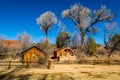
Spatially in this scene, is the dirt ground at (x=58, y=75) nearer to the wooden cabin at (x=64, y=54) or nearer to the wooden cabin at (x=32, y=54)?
the wooden cabin at (x=32, y=54)

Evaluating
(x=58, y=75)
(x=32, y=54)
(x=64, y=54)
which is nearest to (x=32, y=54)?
(x=32, y=54)

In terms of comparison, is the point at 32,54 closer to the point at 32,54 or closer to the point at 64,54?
the point at 32,54

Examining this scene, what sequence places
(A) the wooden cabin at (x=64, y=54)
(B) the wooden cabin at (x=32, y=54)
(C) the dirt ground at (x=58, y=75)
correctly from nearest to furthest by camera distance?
(C) the dirt ground at (x=58, y=75) → (B) the wooden cabin at (x=32, y=54) → (A) the wooden cabin at (x=64, y=54)

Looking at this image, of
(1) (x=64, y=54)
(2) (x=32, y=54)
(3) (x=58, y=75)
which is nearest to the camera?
(3) (x=58, y=75)

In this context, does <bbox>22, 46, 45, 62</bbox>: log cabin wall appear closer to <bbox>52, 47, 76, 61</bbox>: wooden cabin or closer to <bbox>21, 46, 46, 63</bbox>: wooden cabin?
<bbox>21, 46, 46, 63</bbox>: wooden cabin

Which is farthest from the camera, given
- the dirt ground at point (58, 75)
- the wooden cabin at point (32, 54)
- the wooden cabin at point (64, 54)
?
the wooden cabin at point (64, 54)

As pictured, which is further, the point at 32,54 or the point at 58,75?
the point at 32,54

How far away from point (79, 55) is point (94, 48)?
5551 mm

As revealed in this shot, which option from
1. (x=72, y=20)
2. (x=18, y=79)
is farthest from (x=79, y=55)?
(x=18, y=79)

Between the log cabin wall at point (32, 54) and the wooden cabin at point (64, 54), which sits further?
the wooden cabin at point (64, 54)

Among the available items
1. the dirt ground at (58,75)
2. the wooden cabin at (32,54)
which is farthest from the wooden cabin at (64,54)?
the dirt ground at (58,75)

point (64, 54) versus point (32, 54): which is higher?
point (64, 54)

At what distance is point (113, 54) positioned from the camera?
2564 inches

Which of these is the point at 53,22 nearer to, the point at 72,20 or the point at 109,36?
the point at 72,20
